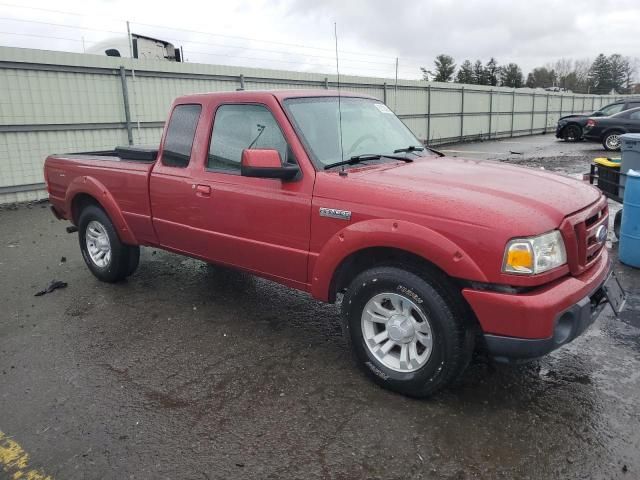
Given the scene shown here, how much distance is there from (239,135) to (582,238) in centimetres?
259

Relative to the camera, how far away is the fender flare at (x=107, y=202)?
5.07 meters

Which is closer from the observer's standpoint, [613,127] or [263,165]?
[263,165]

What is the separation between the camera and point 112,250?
530cm

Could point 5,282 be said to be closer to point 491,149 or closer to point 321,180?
point 321,180

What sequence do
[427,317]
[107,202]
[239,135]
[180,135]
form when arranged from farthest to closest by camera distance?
[107,202]
[180,135]
[239,135]
[427,317]

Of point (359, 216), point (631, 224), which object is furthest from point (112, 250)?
point (631, 224)

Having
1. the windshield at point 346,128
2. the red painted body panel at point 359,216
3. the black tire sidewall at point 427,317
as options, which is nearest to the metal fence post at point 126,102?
the red painted body panel at point 359,216

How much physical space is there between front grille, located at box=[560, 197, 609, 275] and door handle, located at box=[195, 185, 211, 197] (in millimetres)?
2619

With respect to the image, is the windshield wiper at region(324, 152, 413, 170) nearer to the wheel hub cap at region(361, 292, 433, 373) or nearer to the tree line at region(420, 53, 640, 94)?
the wheel hub cap at region(361, 292, 433, 373)

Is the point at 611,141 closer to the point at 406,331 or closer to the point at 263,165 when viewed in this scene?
the point at 406,331

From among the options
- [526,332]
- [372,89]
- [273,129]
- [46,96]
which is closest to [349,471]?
[526,332]

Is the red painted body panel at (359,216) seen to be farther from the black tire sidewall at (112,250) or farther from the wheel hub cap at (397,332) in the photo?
the wheel hub cap at (397,332)

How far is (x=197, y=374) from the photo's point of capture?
11.8ft

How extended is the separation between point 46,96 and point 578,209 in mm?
10019
